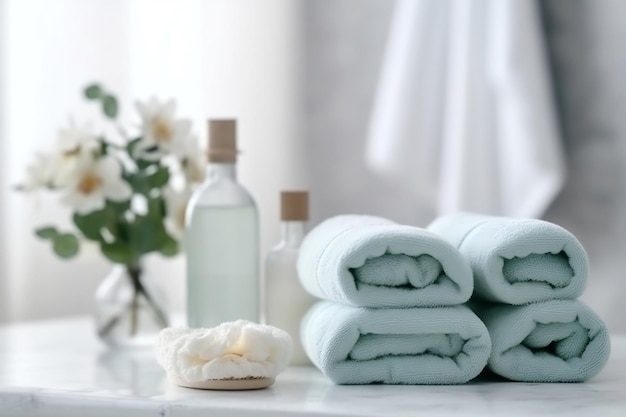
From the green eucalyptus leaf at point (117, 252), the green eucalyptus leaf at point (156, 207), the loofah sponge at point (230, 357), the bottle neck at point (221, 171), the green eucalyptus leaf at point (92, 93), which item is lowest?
the loofah sponge at point (230, 357)

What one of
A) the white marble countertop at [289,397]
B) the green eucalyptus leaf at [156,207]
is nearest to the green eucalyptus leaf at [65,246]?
the green eucalyptus leaf at [156,207]

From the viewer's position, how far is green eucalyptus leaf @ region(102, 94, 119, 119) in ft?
4.14

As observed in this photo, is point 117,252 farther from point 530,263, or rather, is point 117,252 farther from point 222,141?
point 530,263

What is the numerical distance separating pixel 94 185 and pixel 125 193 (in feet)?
0.13

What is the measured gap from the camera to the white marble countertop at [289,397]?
0.73 meters

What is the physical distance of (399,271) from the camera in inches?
32.5

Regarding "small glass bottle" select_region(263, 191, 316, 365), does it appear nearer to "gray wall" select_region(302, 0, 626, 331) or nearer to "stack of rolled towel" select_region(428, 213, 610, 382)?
"stack of rolled towel" select_region(428, 213, 610, 382)

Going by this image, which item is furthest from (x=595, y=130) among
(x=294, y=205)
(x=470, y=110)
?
(x=294, y=205)

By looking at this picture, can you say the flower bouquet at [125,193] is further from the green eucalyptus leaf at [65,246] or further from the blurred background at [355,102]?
the blurred background at [355,102]

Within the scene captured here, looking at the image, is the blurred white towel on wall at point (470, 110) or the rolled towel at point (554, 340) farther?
the blurred white towel on wall at point (470, 110)

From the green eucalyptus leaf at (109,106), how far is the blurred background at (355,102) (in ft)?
0.67

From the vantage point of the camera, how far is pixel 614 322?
4.82 feet

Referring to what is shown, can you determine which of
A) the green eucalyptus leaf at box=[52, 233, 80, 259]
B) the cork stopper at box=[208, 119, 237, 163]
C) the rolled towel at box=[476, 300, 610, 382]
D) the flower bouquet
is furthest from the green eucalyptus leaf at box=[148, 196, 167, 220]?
the rolled towel at box=[476, 300, 610, 382]

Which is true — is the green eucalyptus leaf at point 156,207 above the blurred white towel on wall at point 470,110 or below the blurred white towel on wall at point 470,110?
below
